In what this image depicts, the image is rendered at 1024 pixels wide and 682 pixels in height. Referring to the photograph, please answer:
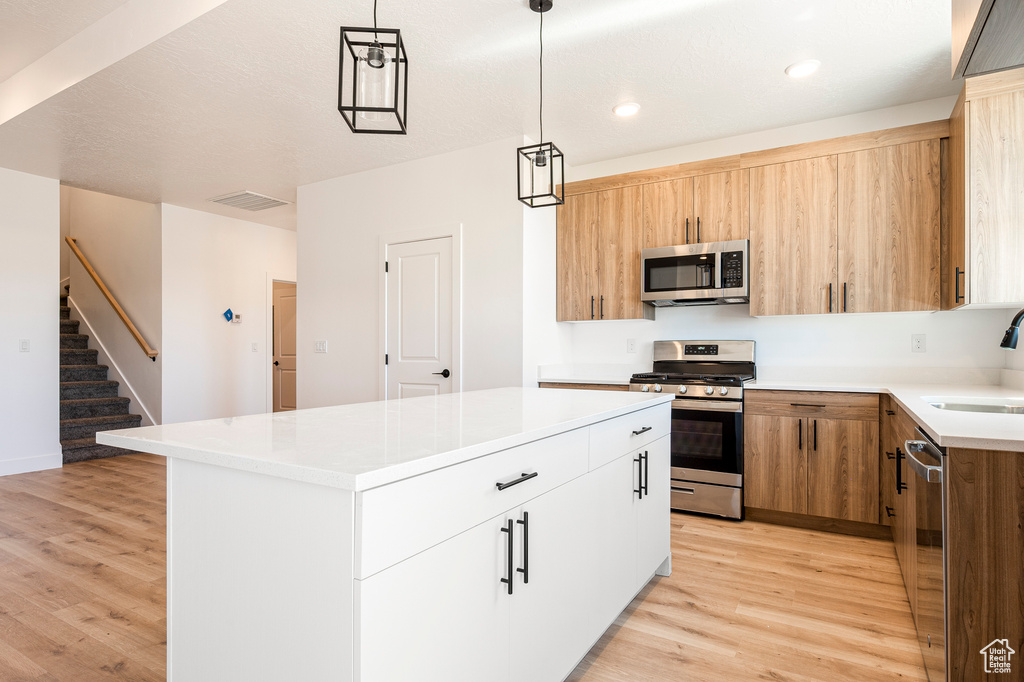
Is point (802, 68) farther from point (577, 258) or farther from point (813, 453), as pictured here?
point (813, 453)

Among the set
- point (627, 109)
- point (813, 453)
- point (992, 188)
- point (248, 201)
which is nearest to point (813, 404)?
point (813, 453)

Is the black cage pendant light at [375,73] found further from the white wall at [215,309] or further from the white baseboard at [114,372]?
the white baseboard at [114,372]

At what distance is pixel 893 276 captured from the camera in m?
3.25

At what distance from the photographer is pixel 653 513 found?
7.78ft

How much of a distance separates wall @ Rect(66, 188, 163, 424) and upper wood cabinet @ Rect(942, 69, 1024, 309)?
258 inches

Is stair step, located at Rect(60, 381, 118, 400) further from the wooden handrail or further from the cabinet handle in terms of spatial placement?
the cabinet handle

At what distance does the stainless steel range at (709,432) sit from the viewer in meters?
3.42

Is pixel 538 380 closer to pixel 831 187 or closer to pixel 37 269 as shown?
pixel 831 187

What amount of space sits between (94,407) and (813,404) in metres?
6.59

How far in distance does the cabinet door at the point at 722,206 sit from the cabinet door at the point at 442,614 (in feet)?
9.86

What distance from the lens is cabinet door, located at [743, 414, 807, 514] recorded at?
3266 mm

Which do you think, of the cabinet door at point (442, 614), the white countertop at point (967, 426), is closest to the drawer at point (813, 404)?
the white countertop at point (967, 426)

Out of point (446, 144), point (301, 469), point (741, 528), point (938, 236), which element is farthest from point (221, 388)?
point (938, 236)

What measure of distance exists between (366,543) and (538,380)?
3.16 metres
